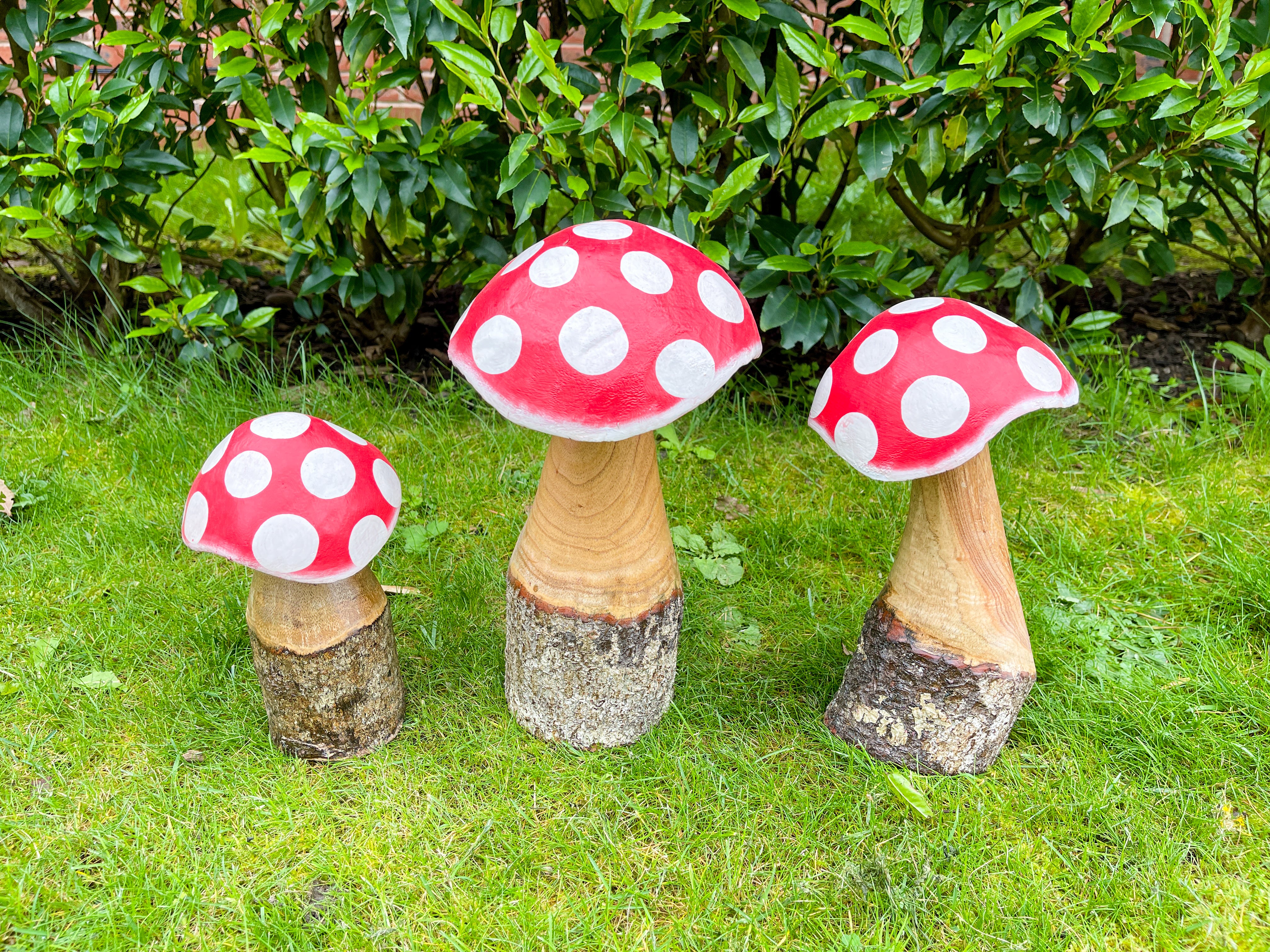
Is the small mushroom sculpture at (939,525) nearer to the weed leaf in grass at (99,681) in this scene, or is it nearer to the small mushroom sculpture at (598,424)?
the small mushroom sculpture at (598,424)

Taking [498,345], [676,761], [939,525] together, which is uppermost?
[498,345]

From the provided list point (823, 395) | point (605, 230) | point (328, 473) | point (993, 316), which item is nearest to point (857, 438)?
point (823, 395)

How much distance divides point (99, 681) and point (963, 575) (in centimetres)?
201

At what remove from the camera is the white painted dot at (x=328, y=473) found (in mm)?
1763

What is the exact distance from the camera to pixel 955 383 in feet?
5.40

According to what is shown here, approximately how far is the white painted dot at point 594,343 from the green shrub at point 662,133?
966 millimetres

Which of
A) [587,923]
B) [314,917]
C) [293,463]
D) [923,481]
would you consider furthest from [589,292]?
[314,917]

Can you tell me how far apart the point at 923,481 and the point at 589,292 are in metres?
0.82

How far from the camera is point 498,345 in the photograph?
163cm

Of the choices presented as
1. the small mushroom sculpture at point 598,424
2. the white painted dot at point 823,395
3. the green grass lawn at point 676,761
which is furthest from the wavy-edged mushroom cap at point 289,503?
the white painted dot at point 823,395

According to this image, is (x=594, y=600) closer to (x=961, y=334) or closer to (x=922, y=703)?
(x=922, y=703)

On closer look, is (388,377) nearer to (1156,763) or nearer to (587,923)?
(587,923)

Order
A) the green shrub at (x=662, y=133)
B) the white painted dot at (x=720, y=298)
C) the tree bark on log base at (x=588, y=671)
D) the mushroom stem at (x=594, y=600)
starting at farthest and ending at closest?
1. the green shrub at (x=662, y=133)
2. the tree bark on log base at (x=588, y=671)
3. the mushroom stem at (x=594, y=600)
4. the white painted dot at (x=720, y=298)

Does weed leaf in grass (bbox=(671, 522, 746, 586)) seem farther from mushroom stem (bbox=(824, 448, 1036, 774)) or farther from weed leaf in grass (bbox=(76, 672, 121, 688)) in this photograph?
weed leaf in grass (bbox=(76, 672, 121, 688))
